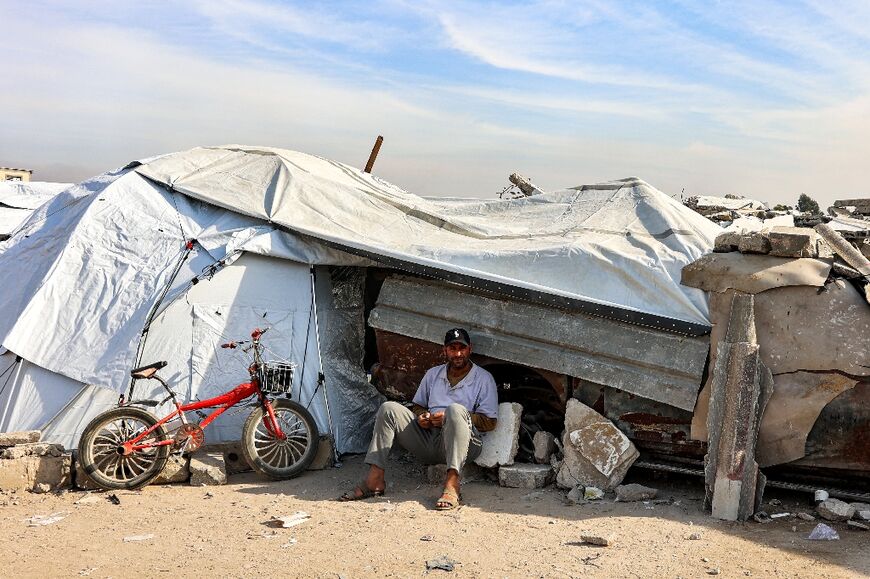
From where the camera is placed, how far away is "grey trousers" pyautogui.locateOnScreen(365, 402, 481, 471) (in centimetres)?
624

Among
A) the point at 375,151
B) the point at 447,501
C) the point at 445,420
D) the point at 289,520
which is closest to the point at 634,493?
the point at 447,501

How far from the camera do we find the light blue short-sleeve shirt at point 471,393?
6.69 m

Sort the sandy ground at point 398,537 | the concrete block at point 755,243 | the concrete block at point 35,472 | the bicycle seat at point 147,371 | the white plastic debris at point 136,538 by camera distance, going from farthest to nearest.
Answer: the bicycle seat at point 147,371
the concrete block at point 35,472
the concrete block at point 755,243
the white plastic debris at point 136,538
the sandy ground at point 398,537

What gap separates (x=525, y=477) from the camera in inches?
257

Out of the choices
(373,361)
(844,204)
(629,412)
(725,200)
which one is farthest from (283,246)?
(844,204)

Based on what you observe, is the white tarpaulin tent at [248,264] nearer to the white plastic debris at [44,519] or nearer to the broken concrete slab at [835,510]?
the white plastic debris at [44,519]

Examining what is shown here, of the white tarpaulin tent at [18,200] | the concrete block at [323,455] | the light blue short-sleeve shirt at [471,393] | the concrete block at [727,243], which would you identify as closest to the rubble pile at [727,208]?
the concrete block at [727,243]

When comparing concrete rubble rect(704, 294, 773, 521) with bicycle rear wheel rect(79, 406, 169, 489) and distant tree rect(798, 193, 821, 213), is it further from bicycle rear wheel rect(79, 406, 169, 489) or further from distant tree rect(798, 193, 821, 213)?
distant tree rect(798, 193, 821, 213)

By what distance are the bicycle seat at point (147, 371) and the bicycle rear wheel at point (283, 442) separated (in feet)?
2.57

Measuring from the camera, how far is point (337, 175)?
8.91 metres

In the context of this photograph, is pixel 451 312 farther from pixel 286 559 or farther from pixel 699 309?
pixel 286 559

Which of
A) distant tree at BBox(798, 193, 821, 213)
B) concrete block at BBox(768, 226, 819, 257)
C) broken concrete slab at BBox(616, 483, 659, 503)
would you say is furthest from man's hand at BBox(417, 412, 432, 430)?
distant tree at BBox(798, 193, 821, 213)

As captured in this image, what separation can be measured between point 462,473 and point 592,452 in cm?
104

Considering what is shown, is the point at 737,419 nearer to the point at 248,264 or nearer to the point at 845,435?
the point at 845,435
